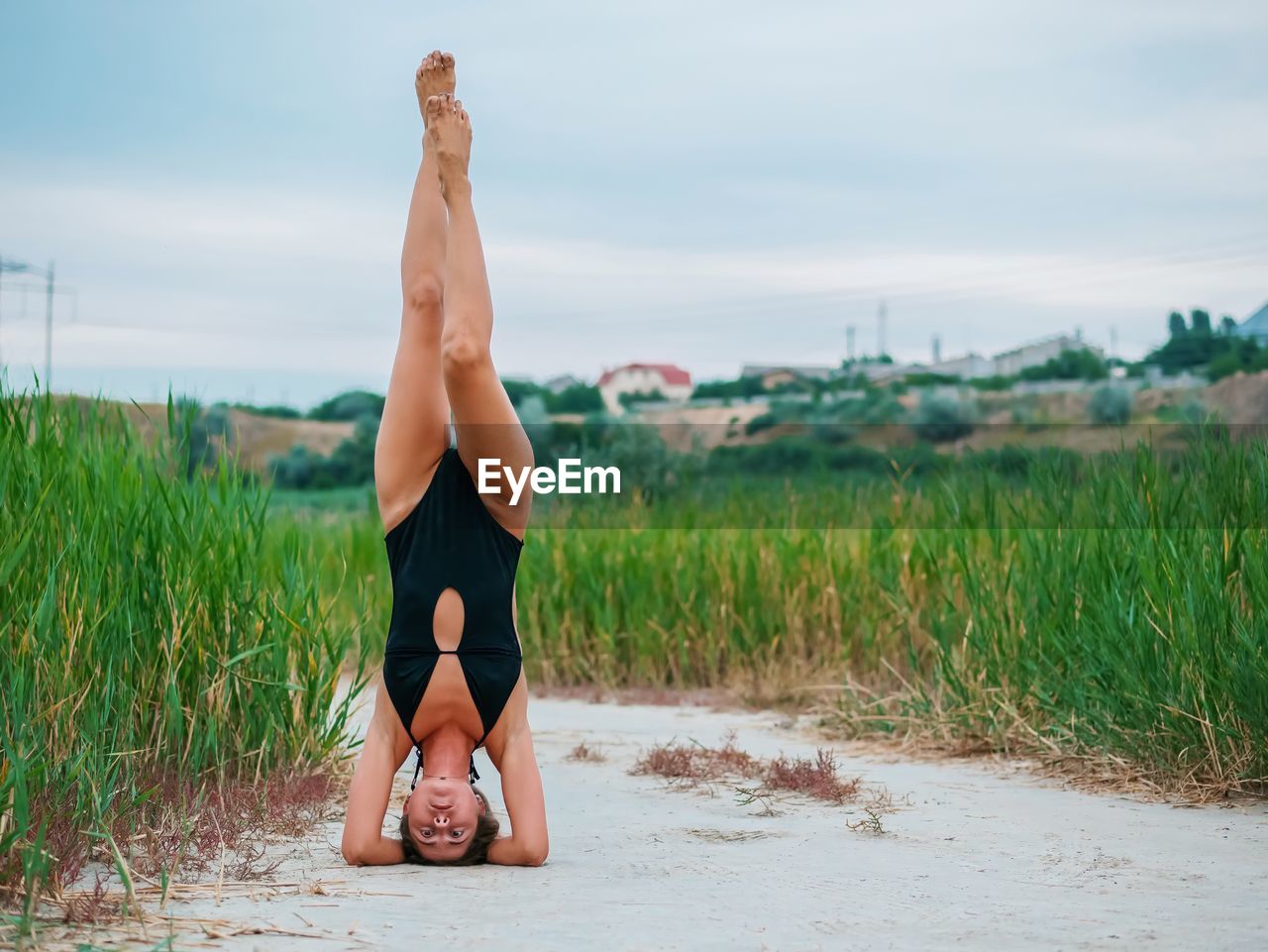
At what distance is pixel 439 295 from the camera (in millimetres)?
5180

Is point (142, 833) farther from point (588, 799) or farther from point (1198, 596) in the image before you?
point (1198, 596)

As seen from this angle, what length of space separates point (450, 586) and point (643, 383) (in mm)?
35419

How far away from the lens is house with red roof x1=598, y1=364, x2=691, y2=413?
3579 cm

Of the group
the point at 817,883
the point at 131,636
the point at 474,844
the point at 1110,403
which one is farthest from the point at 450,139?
the point at 1110,403

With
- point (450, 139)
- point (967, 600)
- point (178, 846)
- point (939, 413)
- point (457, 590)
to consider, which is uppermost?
point (939, 413)

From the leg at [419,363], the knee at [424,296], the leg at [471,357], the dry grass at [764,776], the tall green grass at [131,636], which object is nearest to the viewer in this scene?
the tall green grass at [131,636]

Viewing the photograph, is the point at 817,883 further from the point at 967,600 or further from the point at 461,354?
the point at 967,600

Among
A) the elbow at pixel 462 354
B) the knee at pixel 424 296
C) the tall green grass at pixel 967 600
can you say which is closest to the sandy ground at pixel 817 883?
the tall green grass at pixel 967 600

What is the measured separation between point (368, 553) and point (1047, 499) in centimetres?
727

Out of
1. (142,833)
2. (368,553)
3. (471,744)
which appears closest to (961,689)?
(471,744)

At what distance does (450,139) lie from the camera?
5.05m

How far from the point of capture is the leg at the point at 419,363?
500 cm

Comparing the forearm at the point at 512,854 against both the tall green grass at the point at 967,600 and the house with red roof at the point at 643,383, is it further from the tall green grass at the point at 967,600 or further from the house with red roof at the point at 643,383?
the house with red roof at the point at 643,383

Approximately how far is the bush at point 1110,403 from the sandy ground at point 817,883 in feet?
89.0
